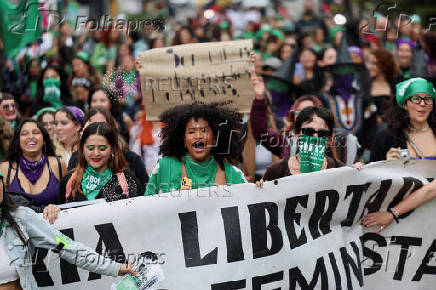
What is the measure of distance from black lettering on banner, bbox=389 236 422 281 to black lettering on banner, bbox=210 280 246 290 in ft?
3.96

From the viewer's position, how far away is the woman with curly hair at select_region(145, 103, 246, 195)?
6.25m

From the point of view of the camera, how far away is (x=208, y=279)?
5.95 metres

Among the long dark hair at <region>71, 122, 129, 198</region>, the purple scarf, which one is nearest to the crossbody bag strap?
the long dark hair at <region>71, 122, 129, 198</region>

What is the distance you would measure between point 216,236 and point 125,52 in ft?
28.1

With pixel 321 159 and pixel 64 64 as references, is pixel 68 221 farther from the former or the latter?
pixel 64 64

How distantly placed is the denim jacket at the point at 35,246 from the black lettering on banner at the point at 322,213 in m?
1.60

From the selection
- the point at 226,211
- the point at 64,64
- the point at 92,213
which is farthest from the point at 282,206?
the point at 64,64

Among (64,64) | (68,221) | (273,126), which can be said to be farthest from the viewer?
(64,64)

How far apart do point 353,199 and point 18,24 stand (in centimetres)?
630

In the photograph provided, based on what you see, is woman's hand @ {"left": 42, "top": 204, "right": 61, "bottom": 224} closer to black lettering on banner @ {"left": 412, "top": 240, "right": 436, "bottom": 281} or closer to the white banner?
the white banner

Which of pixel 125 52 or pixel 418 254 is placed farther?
pixel 125 52

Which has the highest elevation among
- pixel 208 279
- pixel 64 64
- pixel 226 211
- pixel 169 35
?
pixel 169 35

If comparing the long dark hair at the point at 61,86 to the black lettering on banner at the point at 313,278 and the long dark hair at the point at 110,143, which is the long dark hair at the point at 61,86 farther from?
the black lettering on banner at the point at 313,278

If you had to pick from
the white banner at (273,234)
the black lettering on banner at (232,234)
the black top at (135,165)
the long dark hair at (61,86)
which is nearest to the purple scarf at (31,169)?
the black top at (135,165)
